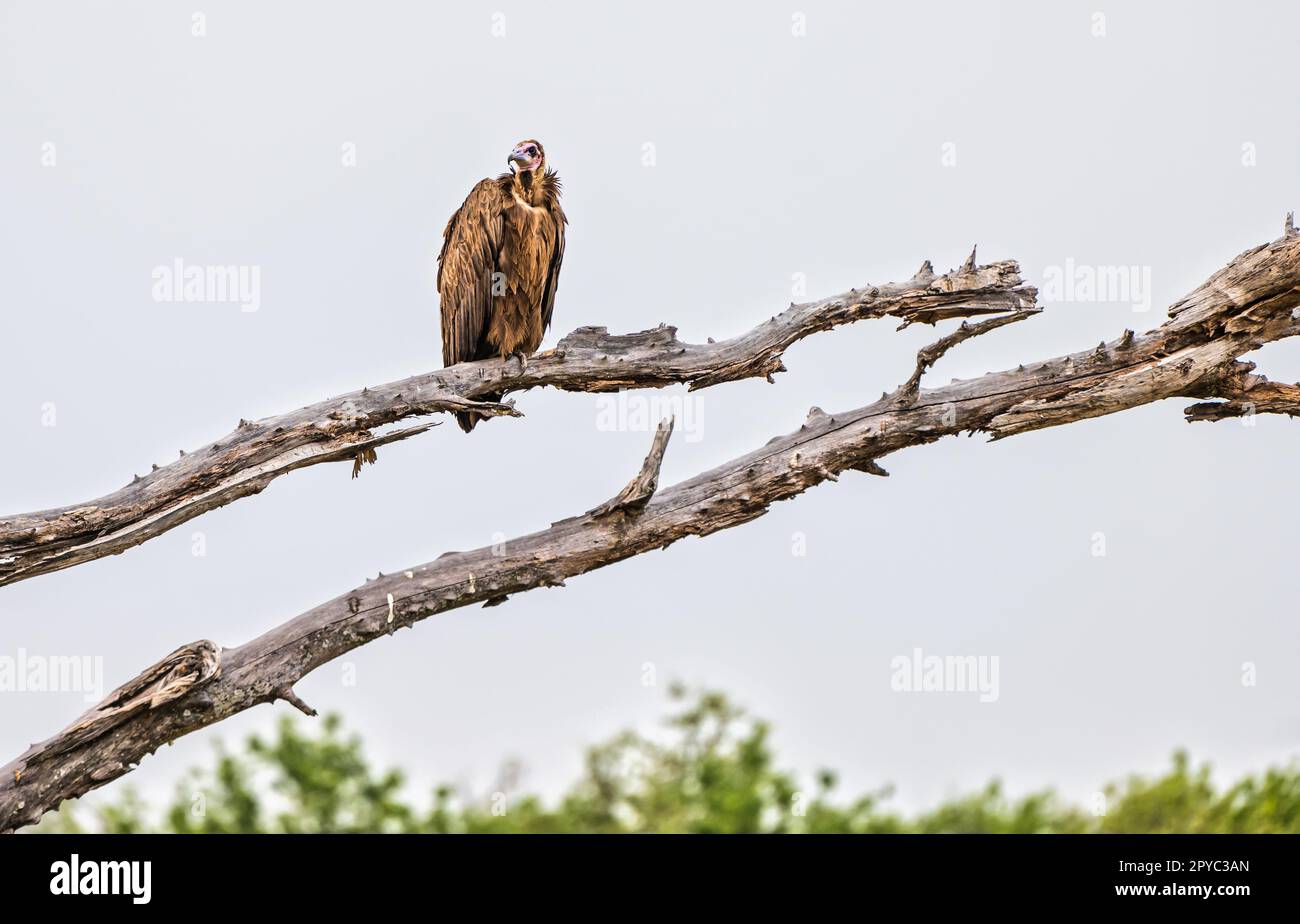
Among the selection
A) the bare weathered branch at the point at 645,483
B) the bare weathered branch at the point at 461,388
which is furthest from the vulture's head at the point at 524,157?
the bare weathered branch at the point at 645,483

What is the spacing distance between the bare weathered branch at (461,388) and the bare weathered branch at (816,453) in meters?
0.38

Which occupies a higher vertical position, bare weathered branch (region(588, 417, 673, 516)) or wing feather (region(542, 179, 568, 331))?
wing feather (region(542, 179, 568, 331))

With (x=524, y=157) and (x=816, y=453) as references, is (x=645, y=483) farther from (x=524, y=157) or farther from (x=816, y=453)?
(x=524, y=157)

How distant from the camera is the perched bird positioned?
7031 mm

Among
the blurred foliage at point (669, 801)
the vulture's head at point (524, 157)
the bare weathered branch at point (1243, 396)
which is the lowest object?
the blurred foliage at point (669, 801)

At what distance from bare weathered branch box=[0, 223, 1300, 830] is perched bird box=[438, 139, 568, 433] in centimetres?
205

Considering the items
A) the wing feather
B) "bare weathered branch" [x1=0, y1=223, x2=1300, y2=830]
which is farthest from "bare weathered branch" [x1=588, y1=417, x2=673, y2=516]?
the wing feather

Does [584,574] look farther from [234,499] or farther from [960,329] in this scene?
[960,329]

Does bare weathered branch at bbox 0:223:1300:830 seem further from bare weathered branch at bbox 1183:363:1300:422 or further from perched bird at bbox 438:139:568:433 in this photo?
perched bird at bbox 438:139:568:433

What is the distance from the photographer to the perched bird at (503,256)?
7031 millimetres

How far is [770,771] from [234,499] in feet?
54.4

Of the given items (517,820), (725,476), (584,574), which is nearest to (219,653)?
(584,574)

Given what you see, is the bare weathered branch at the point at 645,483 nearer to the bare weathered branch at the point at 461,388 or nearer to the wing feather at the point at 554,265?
the bare weathered branch at the point at 461,388

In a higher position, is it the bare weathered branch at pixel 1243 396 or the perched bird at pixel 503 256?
the perched bird at pixel 503 256
